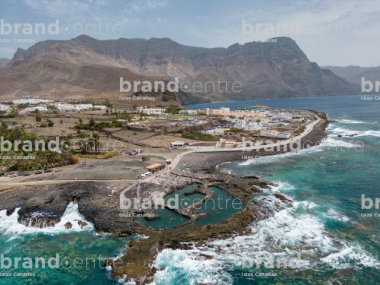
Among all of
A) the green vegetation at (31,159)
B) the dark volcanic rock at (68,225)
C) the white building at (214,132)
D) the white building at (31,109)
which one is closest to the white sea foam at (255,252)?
the dark volcanic rock at (68,225)

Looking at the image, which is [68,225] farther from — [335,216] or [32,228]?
[335,216]

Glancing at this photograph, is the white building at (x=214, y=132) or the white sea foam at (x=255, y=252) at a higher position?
the white building at (x=214, y=132)

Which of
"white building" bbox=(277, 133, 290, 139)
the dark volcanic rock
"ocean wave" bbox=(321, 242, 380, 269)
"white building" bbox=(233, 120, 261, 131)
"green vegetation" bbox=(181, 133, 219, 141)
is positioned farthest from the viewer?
"white building" bbox=(233, 120, 261, 131)

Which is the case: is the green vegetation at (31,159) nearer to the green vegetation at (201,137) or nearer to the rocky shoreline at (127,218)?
the rocky shoreline at (127,218)

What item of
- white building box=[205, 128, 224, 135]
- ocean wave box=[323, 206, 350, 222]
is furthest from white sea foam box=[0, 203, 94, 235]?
white building box=[205, 128, 224, 135]

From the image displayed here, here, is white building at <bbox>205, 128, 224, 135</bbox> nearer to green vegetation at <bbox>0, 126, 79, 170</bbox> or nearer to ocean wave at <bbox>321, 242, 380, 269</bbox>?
green vegetation at <bbox>0, 126, 79, 170</bbox>

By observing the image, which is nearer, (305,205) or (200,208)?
(200,208)

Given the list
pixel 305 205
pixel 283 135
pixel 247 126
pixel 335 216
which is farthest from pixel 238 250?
pixel 247 126

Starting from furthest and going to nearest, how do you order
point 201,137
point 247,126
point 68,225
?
point 247,126 < point 201,137 < point 68,225
